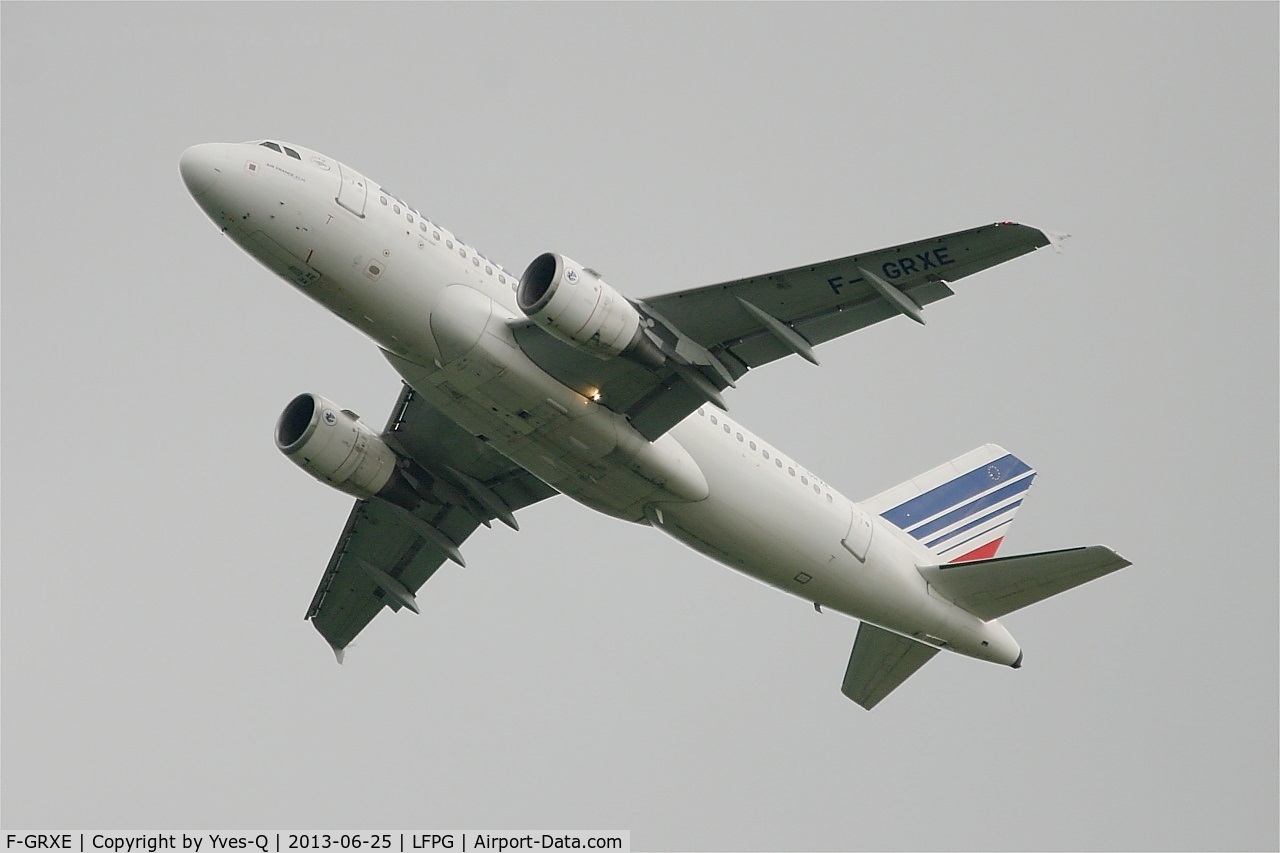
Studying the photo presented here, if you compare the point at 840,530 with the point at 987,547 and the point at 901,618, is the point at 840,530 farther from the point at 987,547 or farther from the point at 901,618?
the point at 987,547

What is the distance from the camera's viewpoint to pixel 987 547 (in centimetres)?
3597

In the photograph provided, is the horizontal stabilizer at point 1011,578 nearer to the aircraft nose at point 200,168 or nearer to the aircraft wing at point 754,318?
the aircraft wing at point 754,318

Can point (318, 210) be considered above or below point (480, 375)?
above

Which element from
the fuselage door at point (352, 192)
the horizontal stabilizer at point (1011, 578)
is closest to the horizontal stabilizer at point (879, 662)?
the horizontal stabilizer at point (1011, 578)

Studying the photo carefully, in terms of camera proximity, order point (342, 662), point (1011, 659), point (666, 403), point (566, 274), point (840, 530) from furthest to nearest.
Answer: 1. point (342, 662)
2. point (1011, 659)
3. point (840, 530)
4. point (666, 403)
5. point (566, 274)

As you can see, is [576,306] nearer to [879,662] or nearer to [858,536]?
[858,536]

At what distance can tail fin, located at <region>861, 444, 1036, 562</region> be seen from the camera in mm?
34594

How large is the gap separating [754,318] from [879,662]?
11.5 metres

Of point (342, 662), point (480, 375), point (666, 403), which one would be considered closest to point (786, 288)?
point (666, 403)

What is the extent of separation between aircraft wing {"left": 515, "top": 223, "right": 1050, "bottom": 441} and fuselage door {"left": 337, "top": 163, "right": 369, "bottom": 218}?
3.53 meters

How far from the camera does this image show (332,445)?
104 feet

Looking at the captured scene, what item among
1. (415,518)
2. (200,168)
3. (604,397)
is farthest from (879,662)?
(200,168)

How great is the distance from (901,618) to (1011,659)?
10.00 ft

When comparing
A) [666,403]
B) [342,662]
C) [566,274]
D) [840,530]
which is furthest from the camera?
[342,662]
